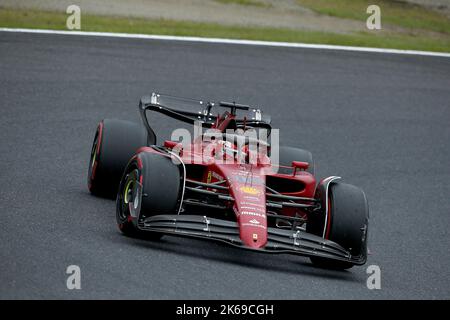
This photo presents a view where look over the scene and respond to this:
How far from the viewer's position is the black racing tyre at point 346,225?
841cm

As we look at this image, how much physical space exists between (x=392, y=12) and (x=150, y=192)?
17.4 metres

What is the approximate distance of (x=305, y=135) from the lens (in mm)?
14172

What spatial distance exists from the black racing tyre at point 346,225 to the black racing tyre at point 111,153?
7.35ft

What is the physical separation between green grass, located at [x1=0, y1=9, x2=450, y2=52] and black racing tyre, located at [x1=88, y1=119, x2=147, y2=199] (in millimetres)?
9364

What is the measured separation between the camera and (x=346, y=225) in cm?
846

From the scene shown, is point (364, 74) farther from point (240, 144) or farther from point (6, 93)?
point (240, 144)

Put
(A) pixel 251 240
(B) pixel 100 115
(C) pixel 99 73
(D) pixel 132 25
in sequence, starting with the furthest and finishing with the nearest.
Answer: (D) pixel 132 25 < (C) pixel 99 73 < (B) pixel 100 115 < (A) pixel 251 240

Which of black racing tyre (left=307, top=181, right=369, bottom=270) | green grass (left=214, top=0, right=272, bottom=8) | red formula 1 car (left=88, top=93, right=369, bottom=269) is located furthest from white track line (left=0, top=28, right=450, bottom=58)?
black racing tyre (left=307, top=181, right=369, bottom=270)

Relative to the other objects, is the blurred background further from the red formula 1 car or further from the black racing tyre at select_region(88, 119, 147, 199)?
the red formula 1 car

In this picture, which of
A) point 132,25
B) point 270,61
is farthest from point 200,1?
point 270,61

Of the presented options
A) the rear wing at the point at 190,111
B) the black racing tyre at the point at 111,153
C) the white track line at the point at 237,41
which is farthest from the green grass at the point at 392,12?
the black racing tyre at the point at 111,153

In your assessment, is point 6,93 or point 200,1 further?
point 200,1

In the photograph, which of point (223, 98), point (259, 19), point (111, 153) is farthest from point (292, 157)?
point (259, 19)

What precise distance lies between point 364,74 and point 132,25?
15.8 feet
